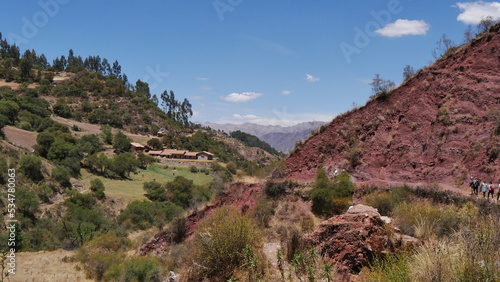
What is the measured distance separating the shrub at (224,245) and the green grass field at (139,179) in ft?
134

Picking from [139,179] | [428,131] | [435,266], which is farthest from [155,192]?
[435,266]

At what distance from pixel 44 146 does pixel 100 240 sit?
139ft

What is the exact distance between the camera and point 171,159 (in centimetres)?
8025

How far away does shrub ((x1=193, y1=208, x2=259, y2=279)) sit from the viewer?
307 inches

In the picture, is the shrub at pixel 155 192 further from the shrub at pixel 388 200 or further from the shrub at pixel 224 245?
the shrub at pixel 224 245

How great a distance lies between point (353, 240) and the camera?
6.28 meters

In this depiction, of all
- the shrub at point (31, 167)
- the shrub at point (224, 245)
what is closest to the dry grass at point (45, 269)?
the shrub at point (224, 245)

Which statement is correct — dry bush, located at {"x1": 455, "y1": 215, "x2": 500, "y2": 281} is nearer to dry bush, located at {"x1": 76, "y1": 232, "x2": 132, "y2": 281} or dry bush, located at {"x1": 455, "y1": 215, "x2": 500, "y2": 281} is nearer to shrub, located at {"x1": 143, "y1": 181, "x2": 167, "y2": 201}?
dry bush, located at {"x1": 76, "y1": 232, "x2": 132, "y2": 281}

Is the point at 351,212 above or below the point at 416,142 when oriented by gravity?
below

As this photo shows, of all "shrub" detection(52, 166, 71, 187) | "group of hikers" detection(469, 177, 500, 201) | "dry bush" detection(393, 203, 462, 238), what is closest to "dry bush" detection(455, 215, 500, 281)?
"dry bush" detection(393, 203, 462, 238)

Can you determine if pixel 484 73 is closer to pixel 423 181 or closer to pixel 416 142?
pixel 416 142

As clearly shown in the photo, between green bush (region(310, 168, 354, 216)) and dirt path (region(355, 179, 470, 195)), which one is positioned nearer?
dirt path (region(355, 179, 470, 195))

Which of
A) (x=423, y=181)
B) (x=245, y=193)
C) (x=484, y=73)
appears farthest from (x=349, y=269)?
(x=484, y=73)

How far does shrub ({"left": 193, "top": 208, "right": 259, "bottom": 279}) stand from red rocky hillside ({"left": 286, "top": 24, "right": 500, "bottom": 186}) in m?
8.21
